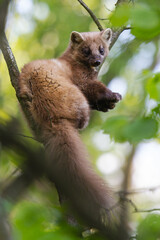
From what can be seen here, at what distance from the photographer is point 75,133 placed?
224 inches

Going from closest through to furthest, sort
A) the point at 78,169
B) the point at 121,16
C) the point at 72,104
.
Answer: the point at 121,16 → the point at 78,169 → the point at 72,104

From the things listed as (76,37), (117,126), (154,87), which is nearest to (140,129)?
(117,126)

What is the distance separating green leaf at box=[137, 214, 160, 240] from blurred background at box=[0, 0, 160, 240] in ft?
0.09

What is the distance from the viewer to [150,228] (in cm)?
260

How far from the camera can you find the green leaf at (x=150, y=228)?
→ 2.46 metres

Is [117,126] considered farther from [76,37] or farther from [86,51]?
[76,37]

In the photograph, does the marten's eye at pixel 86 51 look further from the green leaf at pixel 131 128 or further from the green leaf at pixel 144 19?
the green leaf at pixel 144 19

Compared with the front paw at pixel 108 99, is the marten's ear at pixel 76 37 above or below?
above

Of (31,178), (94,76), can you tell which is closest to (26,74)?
(94,76)

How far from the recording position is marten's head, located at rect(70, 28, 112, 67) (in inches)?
322

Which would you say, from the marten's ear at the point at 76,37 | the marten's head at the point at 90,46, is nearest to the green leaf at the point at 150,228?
the marten's head at the point at 90,46

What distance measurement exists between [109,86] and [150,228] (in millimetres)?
8162

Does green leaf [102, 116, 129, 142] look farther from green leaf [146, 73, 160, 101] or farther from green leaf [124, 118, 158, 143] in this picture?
green leaf [146, 73, 160, 101]

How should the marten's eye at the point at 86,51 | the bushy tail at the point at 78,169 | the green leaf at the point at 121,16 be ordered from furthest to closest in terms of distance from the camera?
1. the marten's eye at the point at 86,51
2. the bushy tail at the point at 78,169
3. the green leaf at the point at 121,16
